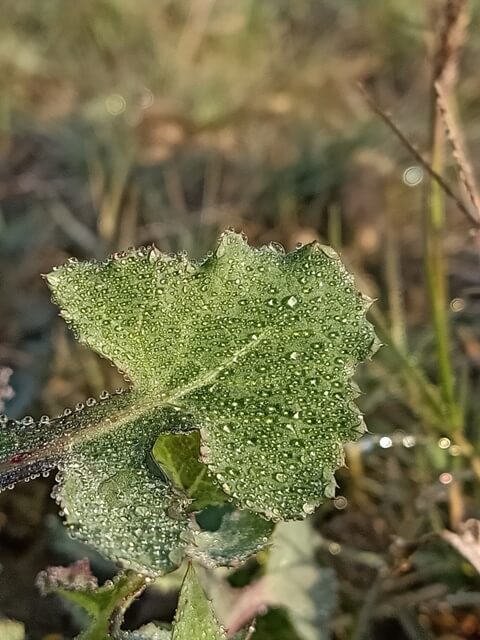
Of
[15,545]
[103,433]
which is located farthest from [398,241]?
[103,433]

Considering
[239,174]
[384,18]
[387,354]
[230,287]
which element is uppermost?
[384,18]

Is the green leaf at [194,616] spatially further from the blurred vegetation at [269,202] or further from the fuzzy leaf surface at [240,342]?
the blurred vegetation at [269,202]

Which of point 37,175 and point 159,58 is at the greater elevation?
point 159,58

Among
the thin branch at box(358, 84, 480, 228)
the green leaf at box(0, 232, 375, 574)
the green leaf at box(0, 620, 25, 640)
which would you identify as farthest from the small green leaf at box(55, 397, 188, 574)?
the thin branch at box(358, 84, 480, 228)

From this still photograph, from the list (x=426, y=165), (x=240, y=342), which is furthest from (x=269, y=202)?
(x=240, y=342)

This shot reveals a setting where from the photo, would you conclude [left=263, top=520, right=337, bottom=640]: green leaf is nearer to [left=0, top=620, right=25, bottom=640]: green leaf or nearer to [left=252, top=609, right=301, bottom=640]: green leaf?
[left=252, top=609, right=301, bottom=640]: green leaf

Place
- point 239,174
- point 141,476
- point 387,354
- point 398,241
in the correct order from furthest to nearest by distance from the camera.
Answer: point 239,174
point 398,241
point 387,354
point 141,476

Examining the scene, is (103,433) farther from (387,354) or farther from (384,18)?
(384,18)
